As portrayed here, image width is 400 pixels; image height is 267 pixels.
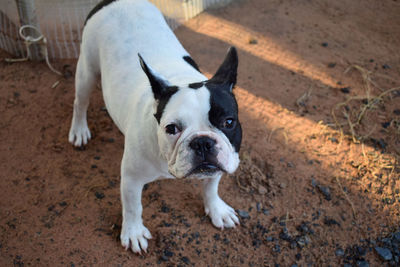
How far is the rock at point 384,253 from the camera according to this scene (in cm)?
360

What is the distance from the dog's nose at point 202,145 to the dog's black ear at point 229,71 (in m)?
0.60

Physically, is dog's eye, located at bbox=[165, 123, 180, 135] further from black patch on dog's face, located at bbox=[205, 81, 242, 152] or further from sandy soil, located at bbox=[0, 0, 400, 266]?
sandy soil, located at bbox=[0, 0, 400, 266]

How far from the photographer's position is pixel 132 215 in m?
3.42

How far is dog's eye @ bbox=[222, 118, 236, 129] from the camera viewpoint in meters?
2.74

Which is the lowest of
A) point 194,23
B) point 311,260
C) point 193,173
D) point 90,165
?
point 311,260

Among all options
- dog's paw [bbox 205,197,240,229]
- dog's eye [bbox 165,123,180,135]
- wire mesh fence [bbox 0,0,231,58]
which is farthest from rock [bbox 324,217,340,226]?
wire mesh fence [bbox 0,0,231,58]

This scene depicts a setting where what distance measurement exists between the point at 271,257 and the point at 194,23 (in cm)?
438

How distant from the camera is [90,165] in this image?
14.1 feet

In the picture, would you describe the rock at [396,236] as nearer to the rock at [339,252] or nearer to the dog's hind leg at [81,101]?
the rock at [339,252]

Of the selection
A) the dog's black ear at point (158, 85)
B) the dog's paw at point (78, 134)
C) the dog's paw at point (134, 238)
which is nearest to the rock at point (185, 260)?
the dog's paw at point (134, 238)

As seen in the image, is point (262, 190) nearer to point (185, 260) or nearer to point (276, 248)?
point (276, 248)

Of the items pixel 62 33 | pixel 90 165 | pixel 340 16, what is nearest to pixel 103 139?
pixel 90 165

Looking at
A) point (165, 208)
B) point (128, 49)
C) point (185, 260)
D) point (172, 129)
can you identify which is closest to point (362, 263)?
point (185, 260)

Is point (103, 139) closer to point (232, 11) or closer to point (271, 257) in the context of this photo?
point (271, 257)
